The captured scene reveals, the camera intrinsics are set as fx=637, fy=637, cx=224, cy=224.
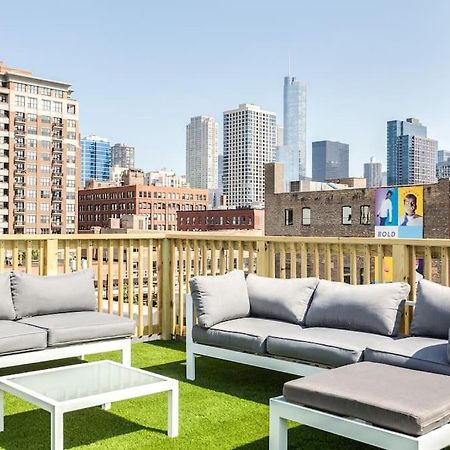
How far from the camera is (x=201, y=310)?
15.3 feet

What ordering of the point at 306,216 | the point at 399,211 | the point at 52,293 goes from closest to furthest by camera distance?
the point at 52,293 < the point at 399,211 < the point at 306,216

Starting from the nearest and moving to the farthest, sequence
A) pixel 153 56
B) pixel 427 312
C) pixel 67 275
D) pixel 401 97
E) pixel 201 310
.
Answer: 1. pixel 427 312
2. pixel 201 310
3. pixel 67 275
4. pixel 153 56
5. pixel 401 97

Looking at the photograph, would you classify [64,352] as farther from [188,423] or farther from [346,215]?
[346,215]

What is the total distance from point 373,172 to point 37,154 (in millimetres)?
52976

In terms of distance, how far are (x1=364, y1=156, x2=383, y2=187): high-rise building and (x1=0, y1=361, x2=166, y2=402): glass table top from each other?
9602 cm

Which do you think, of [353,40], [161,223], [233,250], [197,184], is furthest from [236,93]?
[233,250]

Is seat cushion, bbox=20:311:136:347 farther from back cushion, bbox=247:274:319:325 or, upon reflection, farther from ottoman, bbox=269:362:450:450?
ottoman, bbox=269:362:450:450

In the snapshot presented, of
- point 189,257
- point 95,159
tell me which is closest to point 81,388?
point 189,257

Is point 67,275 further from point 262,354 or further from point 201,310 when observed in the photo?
point 262,354

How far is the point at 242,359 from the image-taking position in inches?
171

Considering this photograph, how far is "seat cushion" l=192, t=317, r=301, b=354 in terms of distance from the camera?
14.0ft

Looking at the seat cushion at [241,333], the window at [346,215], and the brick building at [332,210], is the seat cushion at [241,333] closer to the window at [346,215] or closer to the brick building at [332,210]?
the brick building at [332,210]

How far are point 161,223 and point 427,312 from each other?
86.8 m

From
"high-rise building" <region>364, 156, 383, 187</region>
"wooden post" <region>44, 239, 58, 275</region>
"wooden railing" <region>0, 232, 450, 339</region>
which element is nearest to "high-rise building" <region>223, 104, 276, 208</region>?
"high-rise building" <region>364, 156, 383, 187</region>
